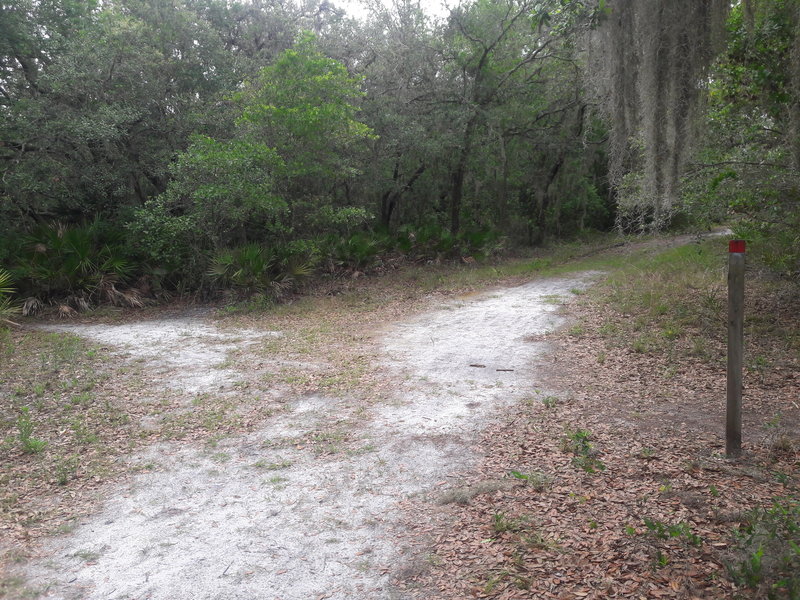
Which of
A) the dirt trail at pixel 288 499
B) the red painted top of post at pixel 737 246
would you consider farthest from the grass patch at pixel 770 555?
the dirt trail at pixel 288 499

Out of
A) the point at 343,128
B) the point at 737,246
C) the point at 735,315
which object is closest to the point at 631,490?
the point at 735,315

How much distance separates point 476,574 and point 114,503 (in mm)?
2786

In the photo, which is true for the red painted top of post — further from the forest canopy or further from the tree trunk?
the tree trunk

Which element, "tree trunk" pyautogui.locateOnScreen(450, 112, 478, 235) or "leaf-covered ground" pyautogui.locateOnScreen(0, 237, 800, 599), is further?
"tree trunk" pyautogui.locateOnScreen(450, 112, 478, 235)

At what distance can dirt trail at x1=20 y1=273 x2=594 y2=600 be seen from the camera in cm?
325

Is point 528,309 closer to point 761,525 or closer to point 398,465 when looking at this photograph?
point 398,465

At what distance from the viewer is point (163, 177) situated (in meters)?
14.1

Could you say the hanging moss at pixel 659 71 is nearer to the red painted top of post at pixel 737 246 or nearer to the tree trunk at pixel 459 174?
the red painted top of post at pixel 737 246

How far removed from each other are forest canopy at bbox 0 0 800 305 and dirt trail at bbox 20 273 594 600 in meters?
3.15

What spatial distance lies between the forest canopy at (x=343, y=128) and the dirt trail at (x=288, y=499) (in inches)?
124

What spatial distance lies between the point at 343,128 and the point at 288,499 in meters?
10.3

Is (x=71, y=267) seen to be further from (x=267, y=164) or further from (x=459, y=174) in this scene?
(x=459, y=174)

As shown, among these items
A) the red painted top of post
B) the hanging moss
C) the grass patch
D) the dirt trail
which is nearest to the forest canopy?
the hanging moss

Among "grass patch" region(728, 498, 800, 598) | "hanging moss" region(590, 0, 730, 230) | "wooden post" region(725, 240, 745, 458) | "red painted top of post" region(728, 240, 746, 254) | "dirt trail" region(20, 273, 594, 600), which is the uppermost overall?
"hanging moss" region(590, 0, 730, 230)
